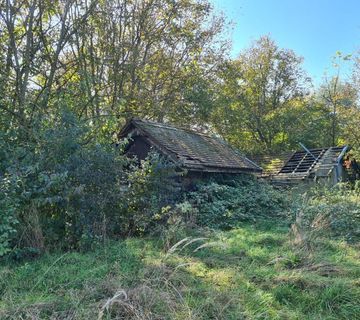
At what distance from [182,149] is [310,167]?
9.40m

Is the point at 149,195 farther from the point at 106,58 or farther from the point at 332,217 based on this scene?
the point at 106,58

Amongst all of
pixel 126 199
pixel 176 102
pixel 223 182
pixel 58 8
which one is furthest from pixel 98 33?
pixel 126 199

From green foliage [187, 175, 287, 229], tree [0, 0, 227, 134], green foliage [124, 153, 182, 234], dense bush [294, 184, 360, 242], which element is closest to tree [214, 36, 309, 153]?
tree [0, 0, 227, 134]

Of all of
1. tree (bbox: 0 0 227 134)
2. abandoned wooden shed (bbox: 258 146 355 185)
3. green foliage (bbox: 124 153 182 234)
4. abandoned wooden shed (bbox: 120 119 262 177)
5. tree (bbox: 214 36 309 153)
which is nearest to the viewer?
green foliage (bbox: 124 153 182 234)

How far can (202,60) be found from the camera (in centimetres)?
1867

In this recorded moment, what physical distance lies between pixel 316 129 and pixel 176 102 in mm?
12698

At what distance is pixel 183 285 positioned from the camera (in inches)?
182

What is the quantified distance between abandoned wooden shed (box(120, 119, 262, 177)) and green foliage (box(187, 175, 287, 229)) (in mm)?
713

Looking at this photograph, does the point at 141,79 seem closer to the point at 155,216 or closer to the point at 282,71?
the point at 155,216

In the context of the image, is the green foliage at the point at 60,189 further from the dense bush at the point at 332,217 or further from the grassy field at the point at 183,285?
the dense bush at the point at 332,217

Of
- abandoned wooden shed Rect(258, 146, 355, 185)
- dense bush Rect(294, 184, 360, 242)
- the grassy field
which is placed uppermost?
abandoned wooden shed Rect(258, 146, 355, 185)

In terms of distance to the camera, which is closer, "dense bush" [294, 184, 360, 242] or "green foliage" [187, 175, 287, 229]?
"dense bush" [294, 184, 360, 242]

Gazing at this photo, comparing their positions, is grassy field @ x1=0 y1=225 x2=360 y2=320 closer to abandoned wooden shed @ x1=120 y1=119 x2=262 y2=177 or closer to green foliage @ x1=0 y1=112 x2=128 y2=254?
green foliage @ x1=0 y1=112 x2=128 y2=254

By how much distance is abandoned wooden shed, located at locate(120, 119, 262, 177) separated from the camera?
12422 millimetres
